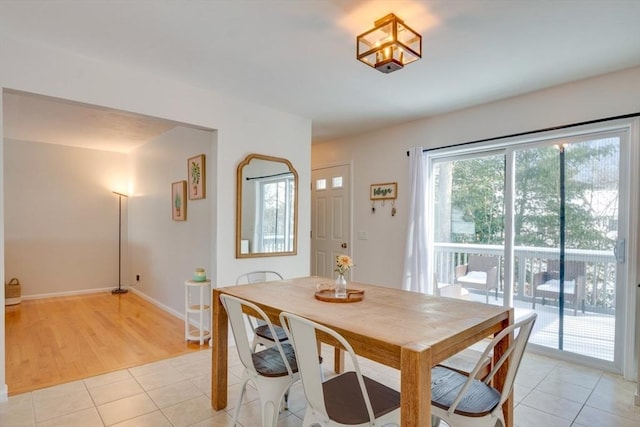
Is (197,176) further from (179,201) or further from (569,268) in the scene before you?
(569,268)

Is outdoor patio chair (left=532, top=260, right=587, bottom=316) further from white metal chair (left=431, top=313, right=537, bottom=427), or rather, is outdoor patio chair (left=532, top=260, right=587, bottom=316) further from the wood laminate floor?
the wood laminate floor

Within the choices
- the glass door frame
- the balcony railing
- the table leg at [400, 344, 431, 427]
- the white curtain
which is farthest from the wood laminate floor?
the glass door frame

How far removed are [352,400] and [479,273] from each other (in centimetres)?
260

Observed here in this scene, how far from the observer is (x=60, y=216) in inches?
211

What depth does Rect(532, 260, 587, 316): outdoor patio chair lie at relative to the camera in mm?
2955

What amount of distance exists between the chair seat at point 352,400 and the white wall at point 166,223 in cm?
209

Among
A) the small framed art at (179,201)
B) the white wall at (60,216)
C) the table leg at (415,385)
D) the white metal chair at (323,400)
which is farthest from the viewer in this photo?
the white wall at (60,216)

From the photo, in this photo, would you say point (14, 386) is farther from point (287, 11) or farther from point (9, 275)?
point (9, 275)

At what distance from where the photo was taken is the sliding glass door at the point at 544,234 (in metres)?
2.82

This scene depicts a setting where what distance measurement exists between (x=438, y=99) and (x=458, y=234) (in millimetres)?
1437

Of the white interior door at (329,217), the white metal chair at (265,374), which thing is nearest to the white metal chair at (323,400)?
the white metal chair at (265,374)

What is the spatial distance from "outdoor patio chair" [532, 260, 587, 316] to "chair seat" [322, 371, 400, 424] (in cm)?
236

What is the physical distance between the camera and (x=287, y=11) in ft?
6.38

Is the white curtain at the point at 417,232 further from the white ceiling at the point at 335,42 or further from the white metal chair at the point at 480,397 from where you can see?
the white metal chair at the point at 480,397
